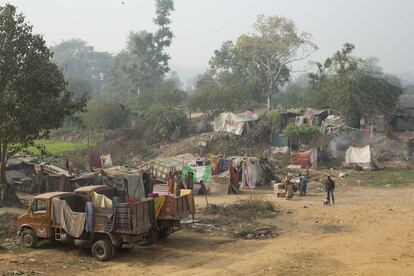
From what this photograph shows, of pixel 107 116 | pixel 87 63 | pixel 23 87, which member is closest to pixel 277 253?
pixel 23 87

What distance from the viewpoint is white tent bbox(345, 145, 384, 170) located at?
3175 centimetres

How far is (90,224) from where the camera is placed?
13.2m

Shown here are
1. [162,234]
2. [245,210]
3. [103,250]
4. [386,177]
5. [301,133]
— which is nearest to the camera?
[103,250]

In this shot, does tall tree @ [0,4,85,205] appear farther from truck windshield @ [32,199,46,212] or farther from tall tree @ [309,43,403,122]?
tall tree @ [309,43,403,122]

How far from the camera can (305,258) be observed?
515 inches

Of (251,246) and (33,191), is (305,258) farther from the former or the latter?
(33,191)

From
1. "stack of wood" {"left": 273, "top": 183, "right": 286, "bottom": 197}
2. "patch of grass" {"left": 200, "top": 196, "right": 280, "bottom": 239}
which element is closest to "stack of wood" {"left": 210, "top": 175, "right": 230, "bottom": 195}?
"stack of wood" {"left": 273, "top": 183, "right": 286, "bottom": 197}

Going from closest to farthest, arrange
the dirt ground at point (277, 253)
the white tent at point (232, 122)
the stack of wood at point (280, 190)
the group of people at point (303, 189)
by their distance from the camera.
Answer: the dirt ground at point (277, 253) → the group of people at point (303, 189) → the stack of wood at point (280, 190) → the white tent at point (232, 122)

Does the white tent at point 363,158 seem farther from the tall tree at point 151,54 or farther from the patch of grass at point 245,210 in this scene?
the tall tree at point 151,54

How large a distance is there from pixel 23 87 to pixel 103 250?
28.5 ft

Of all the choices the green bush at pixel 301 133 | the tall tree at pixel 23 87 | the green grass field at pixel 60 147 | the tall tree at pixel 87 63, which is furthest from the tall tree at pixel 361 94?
the tall tree at pixel 87 63

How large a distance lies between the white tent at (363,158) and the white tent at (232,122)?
9.65m

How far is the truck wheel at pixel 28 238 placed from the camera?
14.0 metres

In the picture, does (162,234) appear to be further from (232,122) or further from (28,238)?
(232,122)
